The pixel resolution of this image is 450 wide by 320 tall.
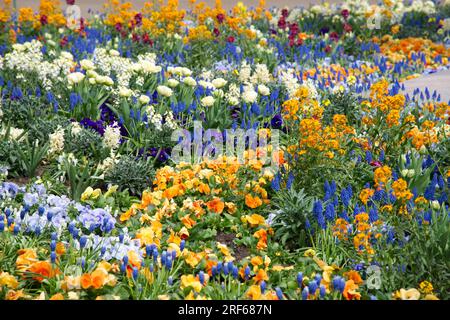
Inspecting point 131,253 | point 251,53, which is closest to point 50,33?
point 251,53

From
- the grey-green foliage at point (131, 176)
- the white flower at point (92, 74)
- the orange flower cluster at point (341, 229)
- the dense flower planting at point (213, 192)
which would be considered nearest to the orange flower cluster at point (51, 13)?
the dense flower planting at point (213, 192)

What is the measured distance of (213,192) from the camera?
5133 mm

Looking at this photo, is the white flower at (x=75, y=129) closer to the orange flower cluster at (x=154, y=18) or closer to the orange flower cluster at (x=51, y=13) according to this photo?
the orange flower cluster at (x=154, y=18)

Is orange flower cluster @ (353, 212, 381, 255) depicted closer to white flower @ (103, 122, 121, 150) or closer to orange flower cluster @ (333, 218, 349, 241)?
orange flower cluster @ (333, 218, 349, 241)

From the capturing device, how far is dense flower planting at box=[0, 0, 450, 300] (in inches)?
148

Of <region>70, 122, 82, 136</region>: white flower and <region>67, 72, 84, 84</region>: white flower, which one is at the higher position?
<region>67, 72, 84, 84</region>: white flower

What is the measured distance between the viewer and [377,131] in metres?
5.43

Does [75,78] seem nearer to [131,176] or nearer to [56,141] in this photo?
[56,141]

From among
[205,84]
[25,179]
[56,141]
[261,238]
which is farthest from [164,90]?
[261,238]

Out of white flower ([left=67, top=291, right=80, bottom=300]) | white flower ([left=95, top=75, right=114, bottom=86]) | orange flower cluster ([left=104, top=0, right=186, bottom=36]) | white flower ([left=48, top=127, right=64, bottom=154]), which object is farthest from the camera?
orange flower cluster ([left=104, top=0, right=186, bottom=36])

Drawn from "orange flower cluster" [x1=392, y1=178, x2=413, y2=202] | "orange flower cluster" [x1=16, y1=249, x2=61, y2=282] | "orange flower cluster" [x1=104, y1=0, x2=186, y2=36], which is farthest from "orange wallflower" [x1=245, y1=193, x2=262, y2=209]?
"orange flower cluster" [x1=104, y1=0, x2=186, y2=36]
